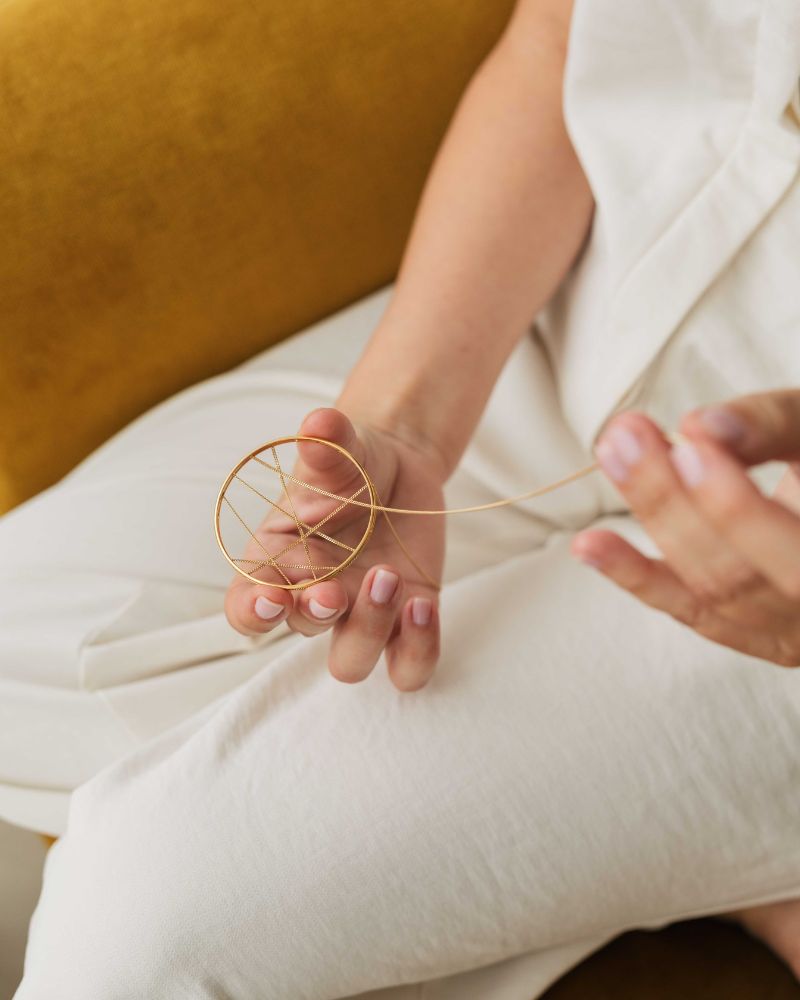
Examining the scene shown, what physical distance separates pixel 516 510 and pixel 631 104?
0.33m

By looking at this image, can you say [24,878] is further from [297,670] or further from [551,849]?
[551,849]

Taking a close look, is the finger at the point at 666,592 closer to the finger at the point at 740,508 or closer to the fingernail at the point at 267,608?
the finger at the point at 740,508

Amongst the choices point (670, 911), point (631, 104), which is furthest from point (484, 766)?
point (631, 104)

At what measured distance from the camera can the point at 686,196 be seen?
2.43ft

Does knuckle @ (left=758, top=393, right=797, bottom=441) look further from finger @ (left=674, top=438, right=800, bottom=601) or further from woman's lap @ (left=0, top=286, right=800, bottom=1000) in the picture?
woman's lap @ (left=0, top=286, right=800, bottom=1000)

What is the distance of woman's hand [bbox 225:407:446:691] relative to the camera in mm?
→ 641

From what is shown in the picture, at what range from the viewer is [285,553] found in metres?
0.71

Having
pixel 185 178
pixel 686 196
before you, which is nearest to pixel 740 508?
pixel 686 196

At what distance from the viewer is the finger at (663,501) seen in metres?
0.47

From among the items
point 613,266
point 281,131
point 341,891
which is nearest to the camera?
point 341,891

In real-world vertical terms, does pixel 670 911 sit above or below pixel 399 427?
below

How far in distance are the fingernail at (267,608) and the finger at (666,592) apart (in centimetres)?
21

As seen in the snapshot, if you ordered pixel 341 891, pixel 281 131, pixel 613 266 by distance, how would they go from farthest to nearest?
pixel 281 131, pixel 613 266, pixel 341 891

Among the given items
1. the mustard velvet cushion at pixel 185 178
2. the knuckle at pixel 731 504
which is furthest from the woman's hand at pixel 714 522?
the mustard velvet cushion at pixel 185 178
